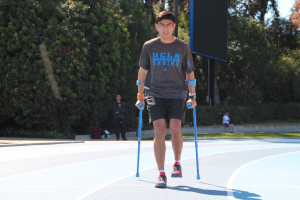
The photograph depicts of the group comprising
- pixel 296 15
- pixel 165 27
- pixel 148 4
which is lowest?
pixel 165 27

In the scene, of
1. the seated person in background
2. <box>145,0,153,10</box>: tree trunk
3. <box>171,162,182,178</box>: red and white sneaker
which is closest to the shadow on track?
<box>171,162,182,178</box>: red and white sneaker

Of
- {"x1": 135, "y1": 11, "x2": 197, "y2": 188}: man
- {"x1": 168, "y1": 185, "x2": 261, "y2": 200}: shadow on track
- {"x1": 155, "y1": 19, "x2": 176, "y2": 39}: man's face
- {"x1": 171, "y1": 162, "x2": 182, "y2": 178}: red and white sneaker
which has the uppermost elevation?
{"x1": 155, "y1": 19, "x2": 176, "y2": 39}: man's face

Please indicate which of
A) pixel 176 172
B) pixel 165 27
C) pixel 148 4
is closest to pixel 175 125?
pixel 176 172

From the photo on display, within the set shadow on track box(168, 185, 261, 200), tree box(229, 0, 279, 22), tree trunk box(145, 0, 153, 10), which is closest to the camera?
shadow on track box(168, 185, 261, 200)

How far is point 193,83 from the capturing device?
620 centimetres

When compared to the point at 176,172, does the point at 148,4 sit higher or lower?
higher

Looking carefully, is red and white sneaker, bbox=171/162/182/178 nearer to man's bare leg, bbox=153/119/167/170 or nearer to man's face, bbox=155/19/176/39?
man's bare leg, bbox=153/119/167/170

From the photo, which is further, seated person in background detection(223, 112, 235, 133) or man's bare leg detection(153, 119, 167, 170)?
seated person in background detection(223, 112, 235, 133)

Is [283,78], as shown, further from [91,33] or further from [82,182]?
[82,182]

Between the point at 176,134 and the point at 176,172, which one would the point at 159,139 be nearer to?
the point at 176,134

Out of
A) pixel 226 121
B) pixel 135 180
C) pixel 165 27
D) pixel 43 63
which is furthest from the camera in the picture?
pixel 226 121

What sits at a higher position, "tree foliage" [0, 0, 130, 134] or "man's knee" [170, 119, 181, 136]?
"tree foliage" [0, 0, 130, 134]

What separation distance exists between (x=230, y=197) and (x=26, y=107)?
15.5m

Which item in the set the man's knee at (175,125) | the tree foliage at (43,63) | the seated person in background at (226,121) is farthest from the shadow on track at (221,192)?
the seated person in background at (226,121)
